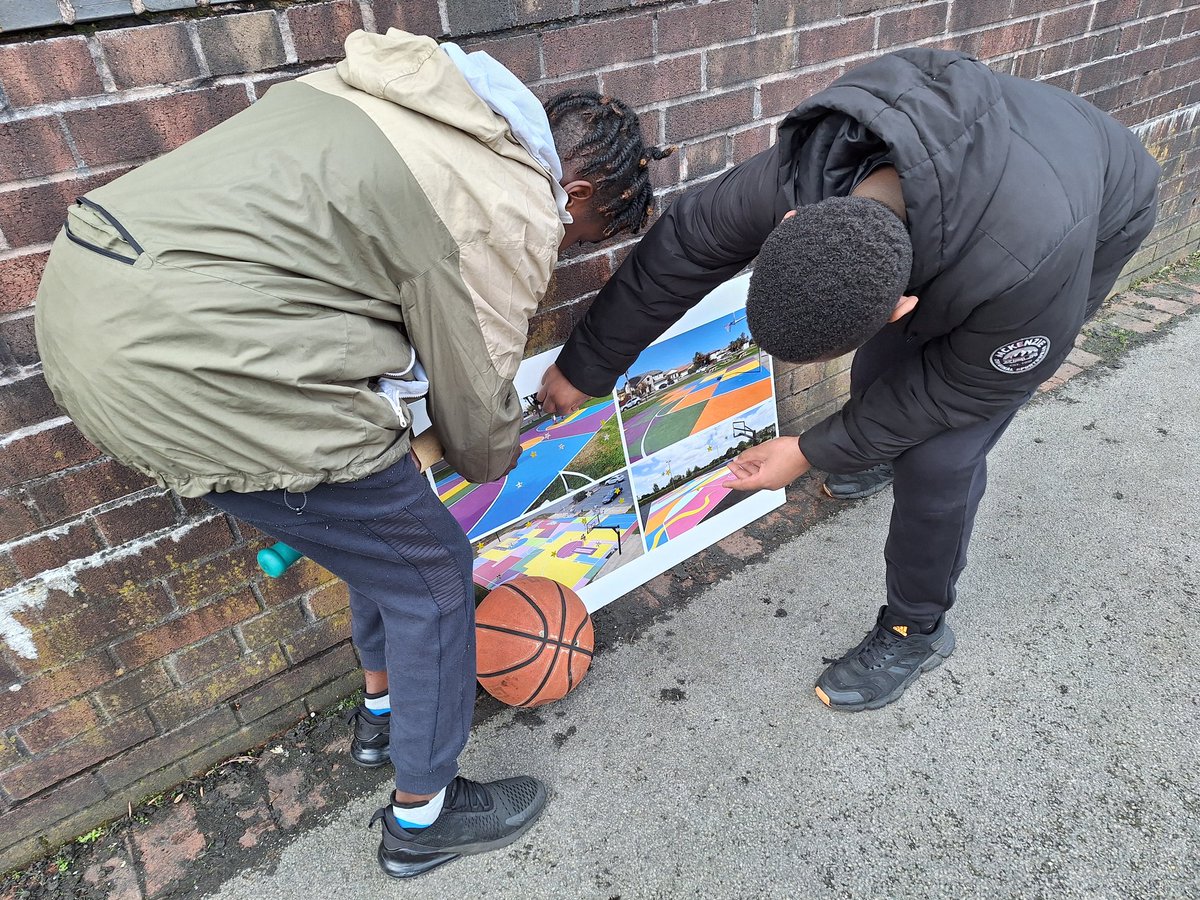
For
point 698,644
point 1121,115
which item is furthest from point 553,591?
point 1121,115

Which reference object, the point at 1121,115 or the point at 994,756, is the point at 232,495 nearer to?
the point at 994,756

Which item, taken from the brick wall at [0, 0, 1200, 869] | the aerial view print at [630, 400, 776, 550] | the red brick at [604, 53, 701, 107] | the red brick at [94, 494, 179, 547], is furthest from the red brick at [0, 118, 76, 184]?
the aerial view print at [630, 400, 776, 550]

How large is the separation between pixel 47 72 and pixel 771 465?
190 cm

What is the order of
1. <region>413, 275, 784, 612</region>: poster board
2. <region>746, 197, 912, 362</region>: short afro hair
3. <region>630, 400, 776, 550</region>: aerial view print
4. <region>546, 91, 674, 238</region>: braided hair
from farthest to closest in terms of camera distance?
Answer: <region>630, 400, 776, 550</region>: aerial view print, <region>413, 275, 784, 612</region>: poster board, <region>546, 91, 674, 238</region>: braided hair, <region>746, 197, 912, 362</region>: short afro hair

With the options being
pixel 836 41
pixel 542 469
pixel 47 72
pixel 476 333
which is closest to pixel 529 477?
pixel 542 469

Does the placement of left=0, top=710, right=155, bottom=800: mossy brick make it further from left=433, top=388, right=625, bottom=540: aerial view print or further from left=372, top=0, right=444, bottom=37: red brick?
left=372, top=0, right=444, bottom=37: red brick

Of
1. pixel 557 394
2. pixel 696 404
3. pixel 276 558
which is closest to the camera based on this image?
pixel 276 558

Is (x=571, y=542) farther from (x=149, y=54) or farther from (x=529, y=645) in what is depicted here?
(x=149, y=54)

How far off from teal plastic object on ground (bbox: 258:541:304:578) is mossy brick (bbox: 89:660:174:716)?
0.58 metres

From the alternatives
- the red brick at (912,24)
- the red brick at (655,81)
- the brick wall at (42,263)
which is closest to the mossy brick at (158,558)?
the brick wall at (42,263)

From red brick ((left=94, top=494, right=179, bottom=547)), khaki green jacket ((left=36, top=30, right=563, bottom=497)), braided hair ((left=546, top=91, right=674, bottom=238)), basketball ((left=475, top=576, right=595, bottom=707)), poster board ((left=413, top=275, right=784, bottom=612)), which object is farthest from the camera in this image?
poster board ((left=413, top=275, right=784, bottom=612))

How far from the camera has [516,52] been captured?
1928 millimetres

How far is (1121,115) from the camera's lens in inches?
148

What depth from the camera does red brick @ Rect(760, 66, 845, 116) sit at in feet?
8.20
